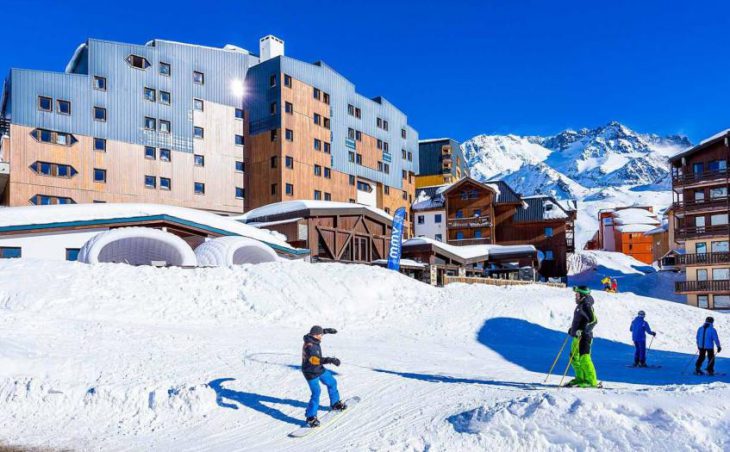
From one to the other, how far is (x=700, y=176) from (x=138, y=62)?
44.9 metres

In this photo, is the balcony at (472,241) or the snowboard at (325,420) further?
the balcony at (472,241)

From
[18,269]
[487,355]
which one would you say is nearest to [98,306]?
[18,269]

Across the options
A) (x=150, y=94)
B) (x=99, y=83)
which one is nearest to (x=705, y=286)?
(x=150, y=94)

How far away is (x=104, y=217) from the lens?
1149 inches

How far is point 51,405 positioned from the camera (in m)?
10.6

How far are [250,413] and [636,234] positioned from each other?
91.9m

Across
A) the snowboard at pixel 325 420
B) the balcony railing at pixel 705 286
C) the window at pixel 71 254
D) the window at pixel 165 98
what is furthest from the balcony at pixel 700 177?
the snowboard at pixel 325 420

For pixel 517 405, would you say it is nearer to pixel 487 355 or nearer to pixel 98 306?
pixel 487 355

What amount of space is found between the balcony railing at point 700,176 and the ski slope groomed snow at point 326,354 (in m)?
24.0

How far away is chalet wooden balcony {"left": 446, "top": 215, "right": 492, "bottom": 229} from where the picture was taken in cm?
5972

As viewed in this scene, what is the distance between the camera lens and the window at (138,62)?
4578 centimetres

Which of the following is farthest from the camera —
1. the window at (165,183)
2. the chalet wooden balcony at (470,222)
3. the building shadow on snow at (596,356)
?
the chalet wooden balcony at (470,222)

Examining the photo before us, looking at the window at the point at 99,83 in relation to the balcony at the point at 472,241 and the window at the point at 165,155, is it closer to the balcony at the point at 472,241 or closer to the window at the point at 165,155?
the window at the point at 165,155

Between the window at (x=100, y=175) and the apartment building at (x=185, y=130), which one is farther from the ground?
the apartment building at (x=185, y=130)
